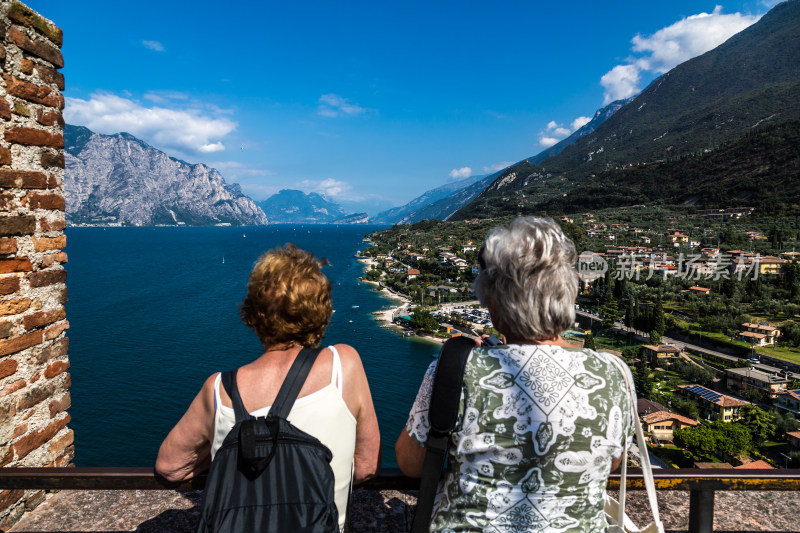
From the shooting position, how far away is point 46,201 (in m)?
1.91

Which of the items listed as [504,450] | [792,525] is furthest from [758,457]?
[504,450]

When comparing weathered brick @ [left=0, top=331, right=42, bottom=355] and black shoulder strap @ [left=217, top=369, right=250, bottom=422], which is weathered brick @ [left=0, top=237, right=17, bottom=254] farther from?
black shoulder strap @ [left=217, top=369, right=250, bottom=422]

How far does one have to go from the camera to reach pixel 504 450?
0.95 metres

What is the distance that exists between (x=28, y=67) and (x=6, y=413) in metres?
1.42

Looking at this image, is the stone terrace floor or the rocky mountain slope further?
the rocky mountain slope

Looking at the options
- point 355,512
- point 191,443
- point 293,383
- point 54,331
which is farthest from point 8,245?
point 355,512

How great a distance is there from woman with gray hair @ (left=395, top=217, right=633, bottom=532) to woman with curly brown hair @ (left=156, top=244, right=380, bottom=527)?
158 millimetres

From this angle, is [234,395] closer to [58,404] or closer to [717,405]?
[58,404]

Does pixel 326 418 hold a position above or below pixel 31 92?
below

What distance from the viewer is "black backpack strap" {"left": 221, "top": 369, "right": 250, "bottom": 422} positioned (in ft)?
3.23

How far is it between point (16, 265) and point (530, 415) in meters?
2.04

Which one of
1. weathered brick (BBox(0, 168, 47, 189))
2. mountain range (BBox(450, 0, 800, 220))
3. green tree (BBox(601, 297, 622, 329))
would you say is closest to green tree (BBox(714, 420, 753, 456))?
green tree (BBox(601, 297, 622, 329))

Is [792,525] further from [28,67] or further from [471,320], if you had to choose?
[471,320]

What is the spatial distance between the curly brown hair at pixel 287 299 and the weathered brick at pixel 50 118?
1531 millimetres
